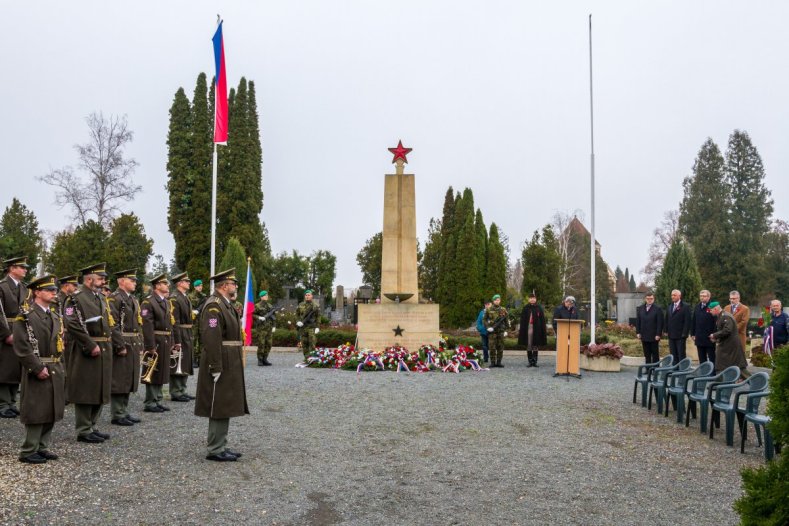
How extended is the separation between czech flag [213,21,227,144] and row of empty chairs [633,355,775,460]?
12.9m

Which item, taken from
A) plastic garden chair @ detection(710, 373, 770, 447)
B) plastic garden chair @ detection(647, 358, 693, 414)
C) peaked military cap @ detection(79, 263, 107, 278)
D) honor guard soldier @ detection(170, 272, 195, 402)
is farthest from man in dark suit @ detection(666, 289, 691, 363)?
peaked military cap @ detection(79, 263, 107, 278)

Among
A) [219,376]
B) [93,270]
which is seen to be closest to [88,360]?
[93,270]

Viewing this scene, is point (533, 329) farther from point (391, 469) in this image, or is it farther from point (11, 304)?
point (11, 304)

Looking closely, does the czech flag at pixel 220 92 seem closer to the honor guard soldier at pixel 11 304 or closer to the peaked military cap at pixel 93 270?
the honor guard soldier at pixel 11 304

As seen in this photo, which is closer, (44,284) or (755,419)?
(44,284)

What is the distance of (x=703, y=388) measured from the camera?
956cm

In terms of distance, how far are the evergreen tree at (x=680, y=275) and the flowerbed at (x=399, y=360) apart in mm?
12887

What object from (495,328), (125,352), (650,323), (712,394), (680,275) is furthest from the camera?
(680,275)

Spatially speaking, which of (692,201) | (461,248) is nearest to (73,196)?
(461,248)

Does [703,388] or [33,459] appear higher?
[703,388]

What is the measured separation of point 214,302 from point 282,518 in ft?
8.85

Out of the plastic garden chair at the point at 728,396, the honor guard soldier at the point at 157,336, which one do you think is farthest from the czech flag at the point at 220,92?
the plastic garden chair at the point at 728,396

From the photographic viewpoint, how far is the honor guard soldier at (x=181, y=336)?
10.8m

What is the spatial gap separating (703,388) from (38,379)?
8863mm
